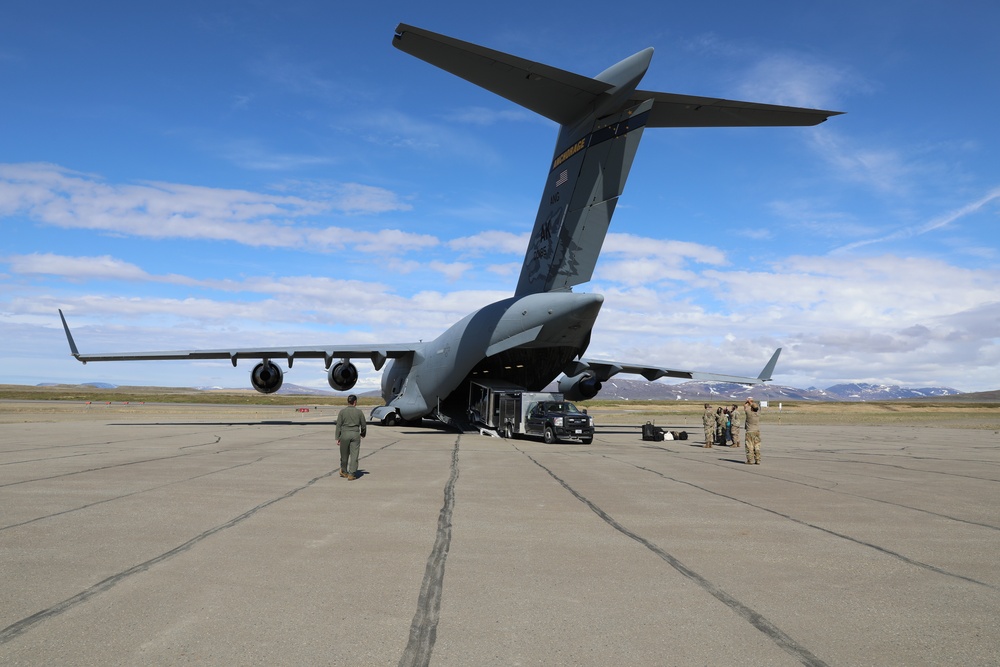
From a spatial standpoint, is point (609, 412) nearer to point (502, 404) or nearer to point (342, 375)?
point (342, 375)

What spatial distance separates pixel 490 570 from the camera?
581 centimetres

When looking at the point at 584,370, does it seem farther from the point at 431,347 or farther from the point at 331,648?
the point at 331,648

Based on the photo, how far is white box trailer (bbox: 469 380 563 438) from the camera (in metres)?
23.4

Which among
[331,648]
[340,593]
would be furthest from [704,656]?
[340,593]

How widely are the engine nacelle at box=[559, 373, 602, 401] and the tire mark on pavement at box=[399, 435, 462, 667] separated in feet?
74.6

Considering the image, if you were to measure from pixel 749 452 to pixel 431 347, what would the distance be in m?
14.7

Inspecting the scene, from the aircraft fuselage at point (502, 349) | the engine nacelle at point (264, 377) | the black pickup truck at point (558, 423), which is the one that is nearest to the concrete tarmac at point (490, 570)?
the aircraft fuselage at point (502, 349)

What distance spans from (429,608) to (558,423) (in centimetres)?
1737

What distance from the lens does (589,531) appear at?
7.56 m

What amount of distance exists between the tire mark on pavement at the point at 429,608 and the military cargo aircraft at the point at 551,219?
1015 cm

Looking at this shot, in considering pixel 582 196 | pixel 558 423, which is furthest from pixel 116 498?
pixel 582 196

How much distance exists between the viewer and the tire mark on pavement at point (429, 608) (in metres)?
3.85

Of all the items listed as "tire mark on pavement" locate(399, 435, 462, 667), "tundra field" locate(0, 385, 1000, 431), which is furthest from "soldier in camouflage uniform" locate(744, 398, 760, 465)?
"tundra field" locate(0, 385, 1000, 431)

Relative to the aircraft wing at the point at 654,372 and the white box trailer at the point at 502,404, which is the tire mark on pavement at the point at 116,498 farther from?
the aircraft wing at the point at 654,372
